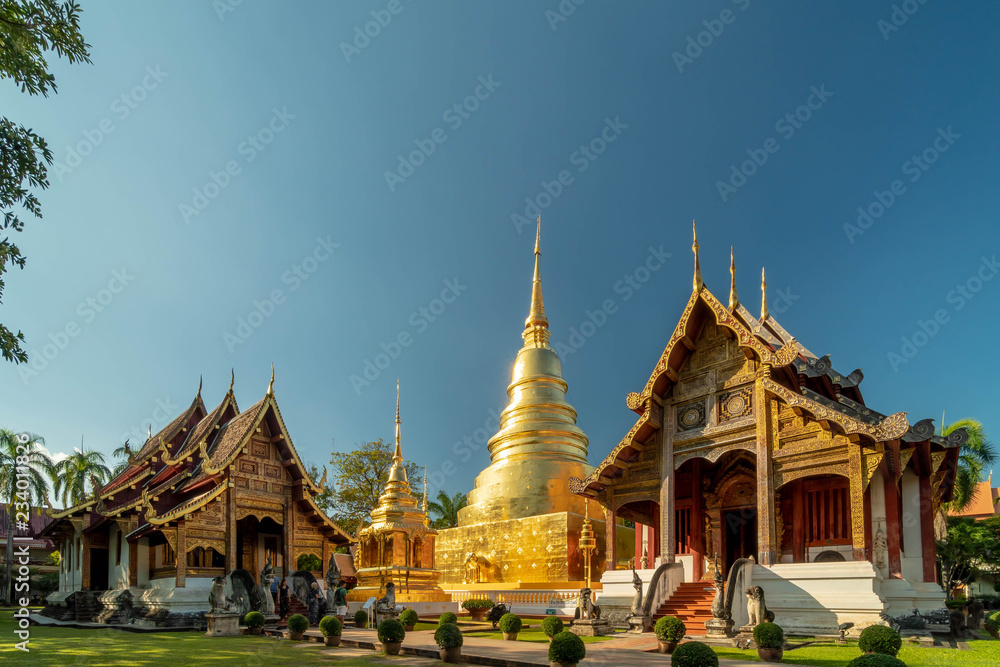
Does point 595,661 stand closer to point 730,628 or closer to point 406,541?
point 730,628

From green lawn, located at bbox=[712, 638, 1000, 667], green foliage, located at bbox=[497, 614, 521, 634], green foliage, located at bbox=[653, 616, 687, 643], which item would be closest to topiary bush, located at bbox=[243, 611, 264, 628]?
green foliage, located at bbox=[497, 614, 521, 634]

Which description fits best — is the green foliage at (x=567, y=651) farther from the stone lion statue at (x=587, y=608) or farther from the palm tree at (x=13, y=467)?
the palm tree at (x=13, y=467)

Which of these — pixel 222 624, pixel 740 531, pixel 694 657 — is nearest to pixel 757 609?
pixel 694 657

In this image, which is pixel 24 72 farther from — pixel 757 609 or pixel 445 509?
pixel 445 509

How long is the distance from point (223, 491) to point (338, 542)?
4871 millimetres

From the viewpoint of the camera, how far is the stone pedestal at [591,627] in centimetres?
1659

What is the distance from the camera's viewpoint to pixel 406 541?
27.5 meters

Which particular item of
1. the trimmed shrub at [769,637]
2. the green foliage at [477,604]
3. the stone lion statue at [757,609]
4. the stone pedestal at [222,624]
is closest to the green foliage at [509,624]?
the stone lion statue at [757,609]

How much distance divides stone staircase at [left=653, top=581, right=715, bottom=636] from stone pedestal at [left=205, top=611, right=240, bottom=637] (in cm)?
1013

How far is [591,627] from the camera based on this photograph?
54.5 feet

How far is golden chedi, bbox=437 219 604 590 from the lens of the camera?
27.8 meters

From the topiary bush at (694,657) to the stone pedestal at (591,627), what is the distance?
26.8 feet

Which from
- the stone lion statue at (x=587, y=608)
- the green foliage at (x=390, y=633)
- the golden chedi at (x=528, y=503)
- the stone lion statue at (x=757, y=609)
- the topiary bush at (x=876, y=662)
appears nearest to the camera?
the topiary bush at (x=876, y=662)

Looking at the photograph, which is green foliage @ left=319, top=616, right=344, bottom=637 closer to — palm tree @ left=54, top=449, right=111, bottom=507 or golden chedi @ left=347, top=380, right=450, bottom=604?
golden chedi @ left=347, top=380, right=450, bottom=604
